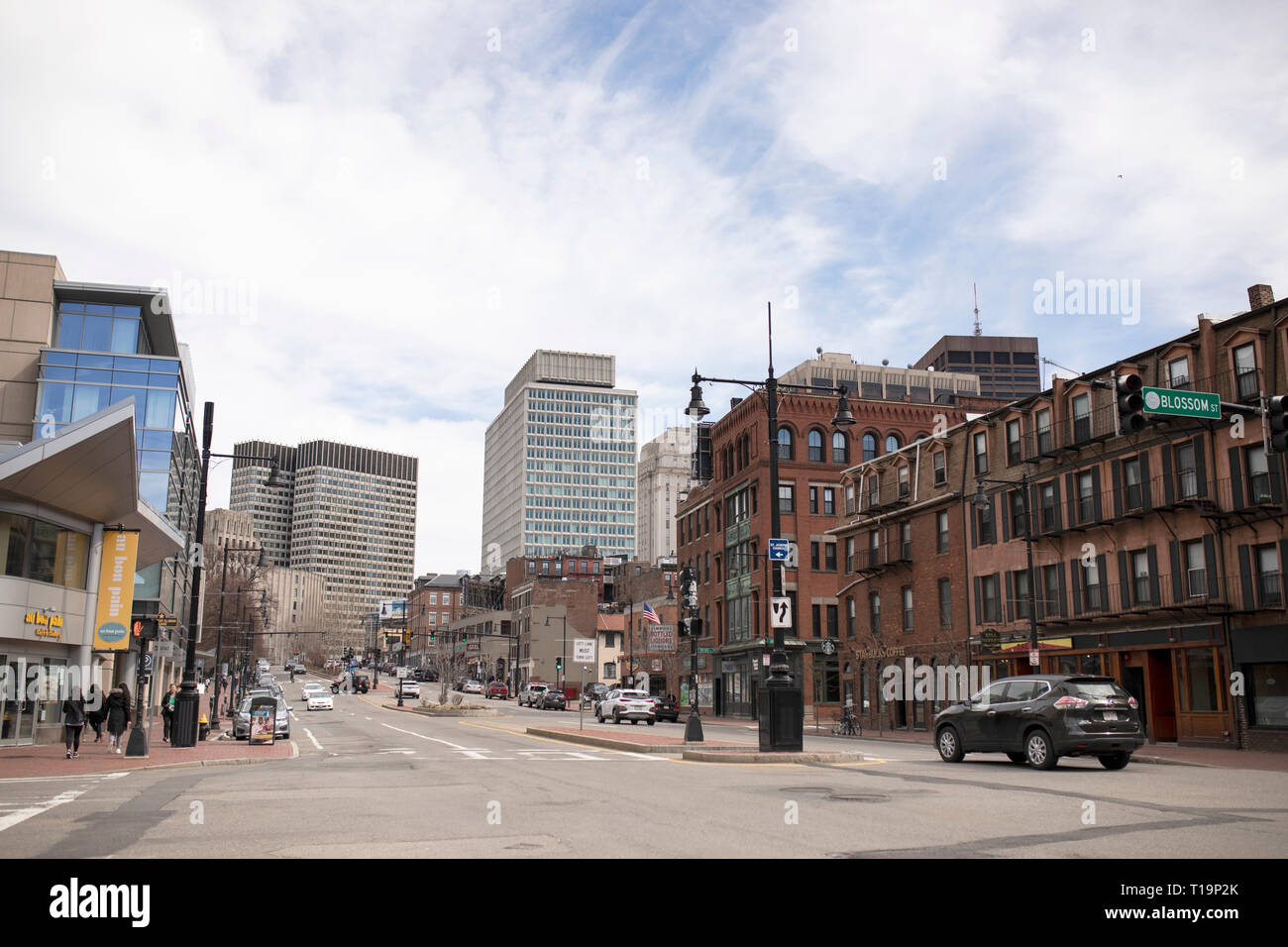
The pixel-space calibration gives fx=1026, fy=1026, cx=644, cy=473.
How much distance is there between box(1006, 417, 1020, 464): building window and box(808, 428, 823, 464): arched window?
23.7 m

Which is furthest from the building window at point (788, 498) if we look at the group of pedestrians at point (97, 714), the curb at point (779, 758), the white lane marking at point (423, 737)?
the curb at point (779, 758)

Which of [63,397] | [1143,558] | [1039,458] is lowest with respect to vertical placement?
[1143,558]

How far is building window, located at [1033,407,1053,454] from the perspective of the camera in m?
38.8

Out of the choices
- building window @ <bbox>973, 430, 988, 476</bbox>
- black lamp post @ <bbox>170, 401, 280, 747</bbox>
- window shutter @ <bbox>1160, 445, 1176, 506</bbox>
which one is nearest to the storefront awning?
black lamp post @ <bbox>170, 401, 280, 747</bbox>

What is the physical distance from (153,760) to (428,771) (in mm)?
8284

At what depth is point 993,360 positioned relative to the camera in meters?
170

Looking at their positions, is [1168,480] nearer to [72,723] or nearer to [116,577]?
[72,723]

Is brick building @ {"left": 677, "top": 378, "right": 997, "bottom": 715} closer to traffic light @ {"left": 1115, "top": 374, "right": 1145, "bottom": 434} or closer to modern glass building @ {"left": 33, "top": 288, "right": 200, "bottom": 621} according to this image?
modern glass building @ {"left": 33, "top": 288, "right": 200, "bottom": 621}

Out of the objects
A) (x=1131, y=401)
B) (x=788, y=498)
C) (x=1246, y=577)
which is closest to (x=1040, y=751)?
(x=1131, y=401)

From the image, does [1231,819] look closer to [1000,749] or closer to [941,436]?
[1000,749]

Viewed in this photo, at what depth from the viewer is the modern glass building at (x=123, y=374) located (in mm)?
56656
